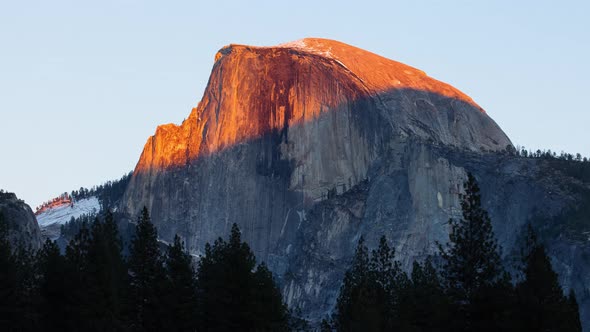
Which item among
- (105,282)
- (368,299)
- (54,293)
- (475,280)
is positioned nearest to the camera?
(475,280)

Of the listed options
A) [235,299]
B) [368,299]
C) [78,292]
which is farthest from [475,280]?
[78,292]

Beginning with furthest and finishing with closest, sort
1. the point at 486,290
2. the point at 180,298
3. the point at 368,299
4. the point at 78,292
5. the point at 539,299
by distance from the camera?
the point at 368,299 < the point at 180,298 < the point at 78,292 < the point at 539,299 < the point at 486,290

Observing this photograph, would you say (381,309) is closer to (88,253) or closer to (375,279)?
(375,279)

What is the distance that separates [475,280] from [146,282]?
123ft

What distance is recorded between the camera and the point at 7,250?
13800 cm

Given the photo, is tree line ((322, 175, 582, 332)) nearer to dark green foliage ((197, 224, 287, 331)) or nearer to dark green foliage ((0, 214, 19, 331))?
dark green foliage ((197, 224, 287, 331))

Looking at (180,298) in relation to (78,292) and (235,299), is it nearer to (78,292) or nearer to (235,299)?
→ (235,299)

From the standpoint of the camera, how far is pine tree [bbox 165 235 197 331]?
13812 cm

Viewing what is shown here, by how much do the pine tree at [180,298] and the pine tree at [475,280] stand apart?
27.6 metres

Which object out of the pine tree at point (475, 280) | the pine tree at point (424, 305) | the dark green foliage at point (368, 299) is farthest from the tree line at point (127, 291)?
the pine tree at point (475, 280)

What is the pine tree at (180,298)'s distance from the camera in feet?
453

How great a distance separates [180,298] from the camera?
13900cm

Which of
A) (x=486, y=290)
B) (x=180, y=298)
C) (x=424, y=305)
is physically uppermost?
(x=180, y=298)

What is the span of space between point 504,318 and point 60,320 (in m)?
41.4
